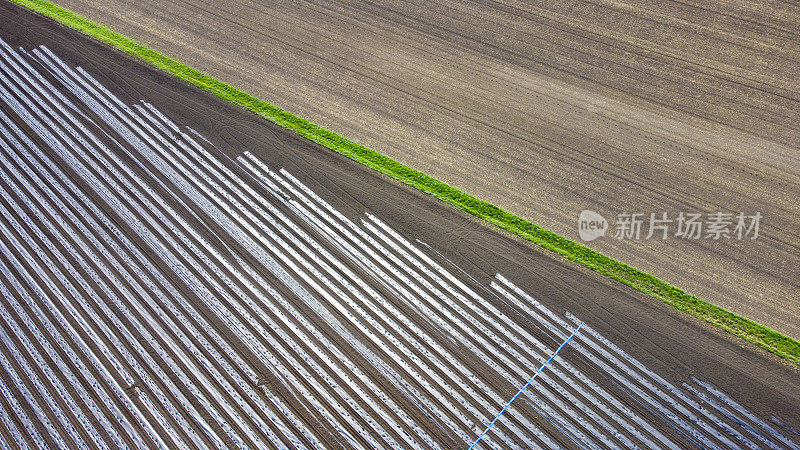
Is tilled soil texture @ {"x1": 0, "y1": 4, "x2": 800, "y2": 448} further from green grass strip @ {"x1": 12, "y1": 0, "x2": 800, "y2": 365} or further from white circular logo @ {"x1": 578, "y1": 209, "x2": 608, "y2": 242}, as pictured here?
white circular logo @ {"x1": 578, "y1": 209, "x2": 608, "y2": 242}

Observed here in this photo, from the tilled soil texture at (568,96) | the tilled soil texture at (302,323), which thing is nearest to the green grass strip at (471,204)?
the tilled soil texture at (568,96)

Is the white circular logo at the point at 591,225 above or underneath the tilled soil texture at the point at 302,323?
above

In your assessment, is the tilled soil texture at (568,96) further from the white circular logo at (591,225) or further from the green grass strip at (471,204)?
the green grass strip at (471,204)

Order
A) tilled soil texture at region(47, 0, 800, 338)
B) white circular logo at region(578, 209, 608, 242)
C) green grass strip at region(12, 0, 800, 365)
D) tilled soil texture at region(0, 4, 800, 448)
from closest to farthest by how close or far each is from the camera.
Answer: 1. tilled soil texture at region(0, 4, 800, 448)
2. green grass strip at region(12, 0, 800, 365)
3. white circular logo at region(578, 209, 608, 242)
4. tilled soil texture at region(47, 0, 800, 338)

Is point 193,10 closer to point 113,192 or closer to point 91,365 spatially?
point 113,192

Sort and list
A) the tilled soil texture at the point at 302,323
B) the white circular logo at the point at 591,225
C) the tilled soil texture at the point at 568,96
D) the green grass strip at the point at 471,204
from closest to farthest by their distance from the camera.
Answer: the tilled soil texture at the point at 302,323 < the green grass strip at the point at 471,204 < the white circular logo at the point at 591,225 < the tilled soil texture at the point at 568,96

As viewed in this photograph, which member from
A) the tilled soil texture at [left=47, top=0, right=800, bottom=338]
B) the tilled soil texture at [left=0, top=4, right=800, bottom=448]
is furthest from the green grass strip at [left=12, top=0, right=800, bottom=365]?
the tilled soil texture at [left=0, top=4, right=800, bottom=448]

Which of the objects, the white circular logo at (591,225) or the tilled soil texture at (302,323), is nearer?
the tilled soil texture at (302,323)
